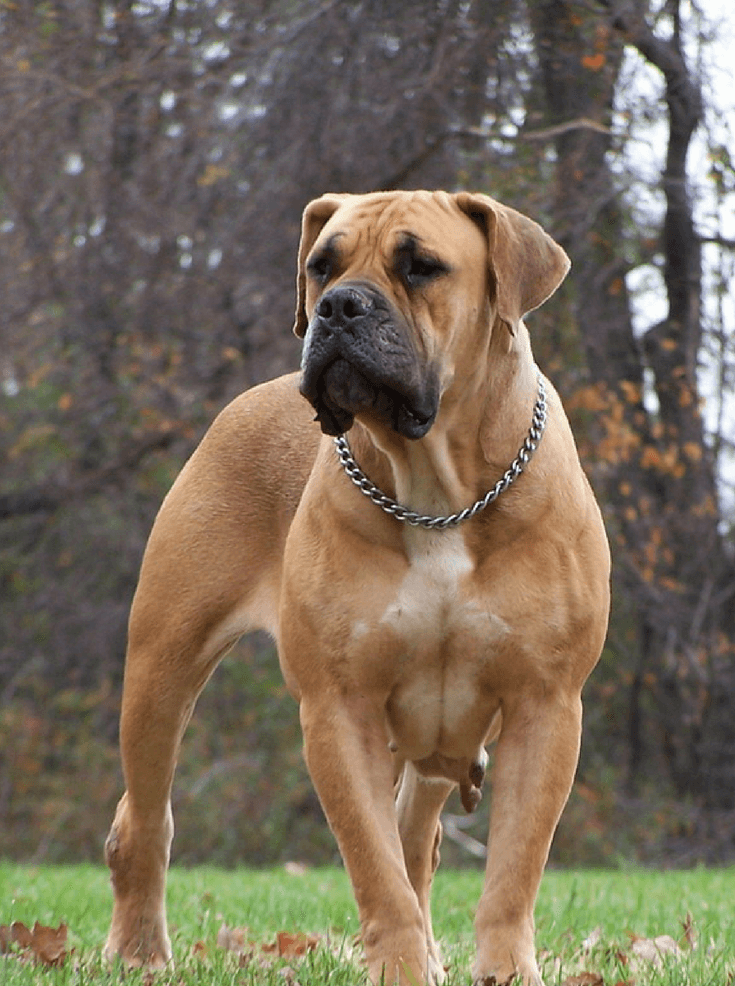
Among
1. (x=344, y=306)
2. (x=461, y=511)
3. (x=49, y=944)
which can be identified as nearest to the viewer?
(x=344, y=306)

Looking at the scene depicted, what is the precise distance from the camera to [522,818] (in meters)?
3.58

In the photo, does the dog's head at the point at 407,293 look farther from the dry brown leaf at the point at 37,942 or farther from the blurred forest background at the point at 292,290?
the blurred forest background at the point at 292,290

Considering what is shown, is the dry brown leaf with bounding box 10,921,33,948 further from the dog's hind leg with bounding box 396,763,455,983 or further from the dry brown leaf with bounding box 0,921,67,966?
the dog's hind leg with bounding box 396,763,455,983

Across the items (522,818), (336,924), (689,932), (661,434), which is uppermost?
(522,818)

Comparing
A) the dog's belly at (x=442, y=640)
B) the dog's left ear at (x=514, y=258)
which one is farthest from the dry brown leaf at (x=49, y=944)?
the dog's left ear at (x=514, y=258)

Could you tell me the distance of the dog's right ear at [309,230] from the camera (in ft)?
13.3

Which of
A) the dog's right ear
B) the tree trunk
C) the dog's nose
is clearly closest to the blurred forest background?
the tree trunk

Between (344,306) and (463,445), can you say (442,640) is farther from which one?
(344,306)

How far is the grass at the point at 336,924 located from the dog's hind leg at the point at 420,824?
0.24 metres

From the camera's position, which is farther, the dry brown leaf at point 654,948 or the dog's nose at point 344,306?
the dry brown leaf at point 654,948

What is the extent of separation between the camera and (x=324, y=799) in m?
3.62

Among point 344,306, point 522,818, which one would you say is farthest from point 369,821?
point 344,306

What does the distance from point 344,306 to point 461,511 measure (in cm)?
59

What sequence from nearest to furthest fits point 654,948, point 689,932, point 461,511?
1. point 461,511
2. point 654,948
3. point 689,932
